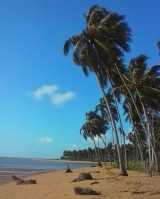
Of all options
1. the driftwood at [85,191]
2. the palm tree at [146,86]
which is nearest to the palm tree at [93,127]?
the palm tree at [146,86]

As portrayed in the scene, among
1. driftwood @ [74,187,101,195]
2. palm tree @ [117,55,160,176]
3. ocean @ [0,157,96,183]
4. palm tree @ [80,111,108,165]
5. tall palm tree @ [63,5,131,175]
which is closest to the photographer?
driftwood @ [74,187,101,195]

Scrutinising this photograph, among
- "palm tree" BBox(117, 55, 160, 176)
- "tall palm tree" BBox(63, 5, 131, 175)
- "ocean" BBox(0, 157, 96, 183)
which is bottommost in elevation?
"ocean" BBox(0, 157, 96, 183)

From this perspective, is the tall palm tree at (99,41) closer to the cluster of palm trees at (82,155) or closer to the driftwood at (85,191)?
the driftwood at (85,191)

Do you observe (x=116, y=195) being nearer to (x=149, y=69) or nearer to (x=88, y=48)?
(x=88, y=48)

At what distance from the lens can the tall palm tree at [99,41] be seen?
19891mm

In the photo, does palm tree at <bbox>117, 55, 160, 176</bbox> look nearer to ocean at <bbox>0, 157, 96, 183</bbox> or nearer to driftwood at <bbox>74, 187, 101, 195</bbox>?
driftwood at <bbox>74, 187, 101, 195</bbox>

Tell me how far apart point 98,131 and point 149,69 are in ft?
102

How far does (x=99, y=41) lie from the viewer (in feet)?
66.8

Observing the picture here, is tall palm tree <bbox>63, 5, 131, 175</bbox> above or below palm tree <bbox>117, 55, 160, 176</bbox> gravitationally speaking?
above

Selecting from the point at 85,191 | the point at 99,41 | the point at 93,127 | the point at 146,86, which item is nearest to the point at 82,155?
the point at 93,127

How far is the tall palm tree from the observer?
19.9 m

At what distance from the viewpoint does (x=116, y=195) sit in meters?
10.7

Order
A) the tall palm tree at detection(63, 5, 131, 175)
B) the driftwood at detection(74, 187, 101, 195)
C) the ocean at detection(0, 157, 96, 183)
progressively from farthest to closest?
1. the ocean at detection(0, 157, 96, 183)
2. the tall palm tree at detection(63, 5, 131, 175)
3. the driftwood at detection(74, 187, 101, 195)

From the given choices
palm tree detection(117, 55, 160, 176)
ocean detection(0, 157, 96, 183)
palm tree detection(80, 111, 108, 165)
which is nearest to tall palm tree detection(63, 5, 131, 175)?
palm tree detection(117, 55, 160, 176)
